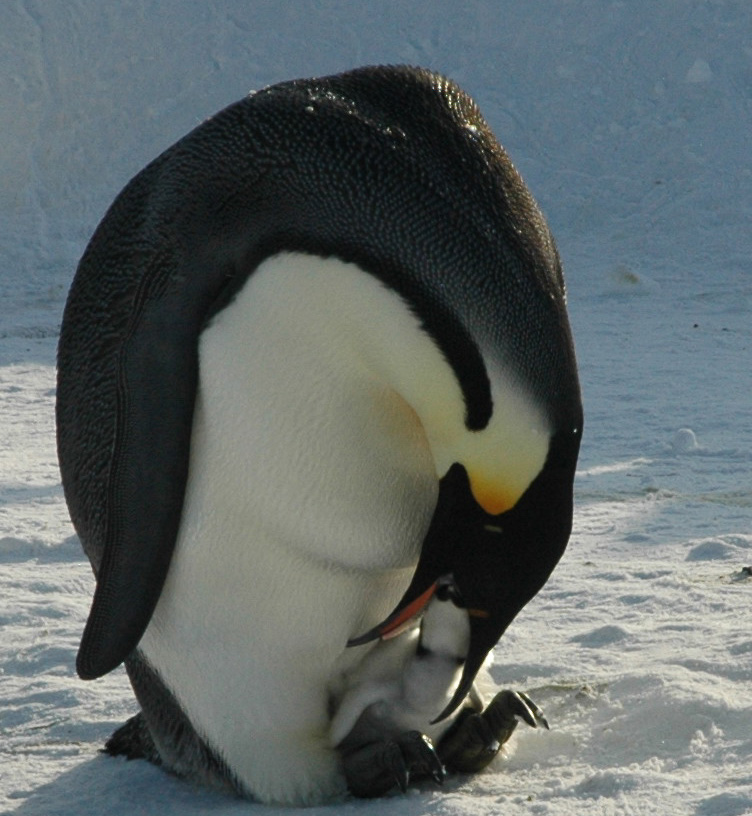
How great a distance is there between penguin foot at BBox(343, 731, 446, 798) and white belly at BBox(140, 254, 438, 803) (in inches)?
2.9

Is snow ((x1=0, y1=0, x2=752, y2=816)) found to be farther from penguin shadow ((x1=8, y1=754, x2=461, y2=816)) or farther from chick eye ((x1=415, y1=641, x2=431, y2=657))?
chick eye ((x1=415, y1=641, x2=431, y2=657))

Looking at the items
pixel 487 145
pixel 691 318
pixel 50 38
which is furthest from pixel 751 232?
pixel 487 145

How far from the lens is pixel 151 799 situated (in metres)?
2.39

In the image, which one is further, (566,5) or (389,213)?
(566,5)

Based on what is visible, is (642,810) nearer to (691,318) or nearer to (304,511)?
(304,511)

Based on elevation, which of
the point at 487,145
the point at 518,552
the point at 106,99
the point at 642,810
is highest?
the point at 487,145

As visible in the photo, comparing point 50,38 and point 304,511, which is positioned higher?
point 304,511

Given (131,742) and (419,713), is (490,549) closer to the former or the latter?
(419,713)

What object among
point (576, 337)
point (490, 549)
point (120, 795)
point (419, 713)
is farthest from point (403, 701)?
point (576, 337)

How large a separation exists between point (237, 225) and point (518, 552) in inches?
24.1

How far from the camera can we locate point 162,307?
2.12 meters

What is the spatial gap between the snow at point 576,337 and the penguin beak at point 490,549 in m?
0.27

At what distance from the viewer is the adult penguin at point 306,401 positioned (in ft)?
6.69

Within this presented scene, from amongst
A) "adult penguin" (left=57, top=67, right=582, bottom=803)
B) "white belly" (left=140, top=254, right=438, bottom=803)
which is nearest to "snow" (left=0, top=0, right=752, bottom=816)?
"white belly" (left=140, top=254, right=438, bottom=803)
